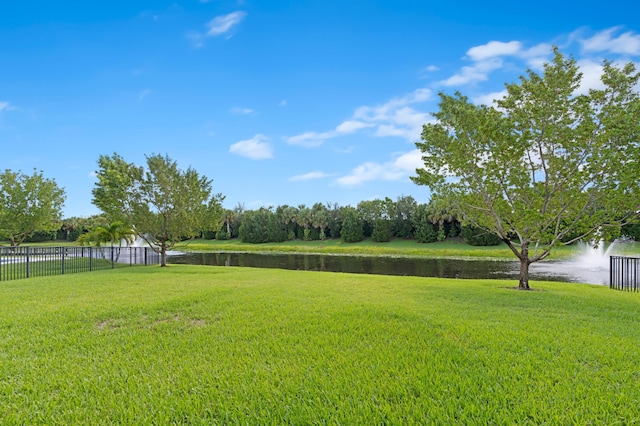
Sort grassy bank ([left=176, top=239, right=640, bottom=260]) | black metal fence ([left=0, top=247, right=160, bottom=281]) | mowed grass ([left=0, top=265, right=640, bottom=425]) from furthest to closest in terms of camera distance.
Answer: grassy bank ([left=176, top=239, right=640, bottom=260])
black metal fence ([left=0, top=247, right=160, bottom=281])
mowed grass ([left=0, top=265, right=640, bottom=425])

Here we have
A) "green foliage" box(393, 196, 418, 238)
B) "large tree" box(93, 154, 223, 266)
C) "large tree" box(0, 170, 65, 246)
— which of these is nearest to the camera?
"large tree" box(93, 154, 223, 266)

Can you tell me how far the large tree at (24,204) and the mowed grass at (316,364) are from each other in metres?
25.5

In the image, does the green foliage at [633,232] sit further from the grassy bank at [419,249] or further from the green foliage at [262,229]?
the green foliage at [262,229]

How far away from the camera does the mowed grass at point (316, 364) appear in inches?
111

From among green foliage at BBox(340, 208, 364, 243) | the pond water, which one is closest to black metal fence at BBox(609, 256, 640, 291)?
the pond water

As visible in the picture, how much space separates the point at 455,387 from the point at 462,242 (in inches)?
1770

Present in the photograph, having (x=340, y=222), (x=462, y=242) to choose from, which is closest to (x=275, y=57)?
(x=462, y=242)

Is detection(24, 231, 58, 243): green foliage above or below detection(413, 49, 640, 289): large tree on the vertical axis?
below

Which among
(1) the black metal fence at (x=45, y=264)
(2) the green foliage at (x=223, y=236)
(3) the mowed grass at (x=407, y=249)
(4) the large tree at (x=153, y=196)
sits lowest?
(3) the mowed grass at (x=407, y=249)

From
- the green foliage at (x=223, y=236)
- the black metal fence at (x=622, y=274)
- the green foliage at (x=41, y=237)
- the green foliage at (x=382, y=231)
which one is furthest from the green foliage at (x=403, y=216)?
the green foliage at (x=41, y=237)

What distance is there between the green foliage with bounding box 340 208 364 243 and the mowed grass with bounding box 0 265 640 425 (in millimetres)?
44484

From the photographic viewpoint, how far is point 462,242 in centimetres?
4466

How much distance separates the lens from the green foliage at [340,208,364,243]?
51.2 m

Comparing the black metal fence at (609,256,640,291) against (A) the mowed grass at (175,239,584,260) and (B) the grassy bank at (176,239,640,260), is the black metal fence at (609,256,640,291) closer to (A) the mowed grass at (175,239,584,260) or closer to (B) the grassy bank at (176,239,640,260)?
(B) the grassy bank at (176,239,640,260)
